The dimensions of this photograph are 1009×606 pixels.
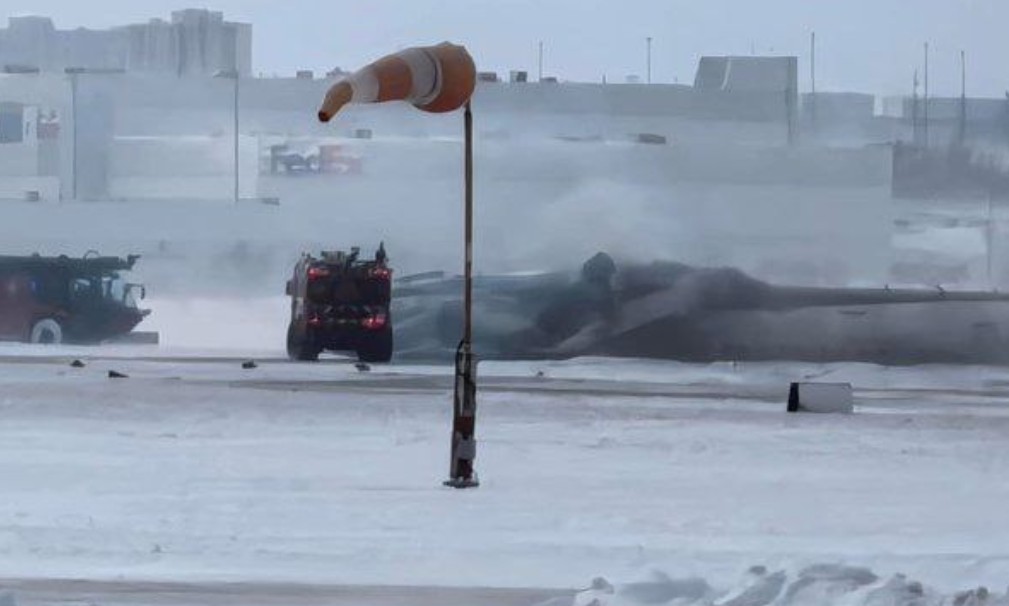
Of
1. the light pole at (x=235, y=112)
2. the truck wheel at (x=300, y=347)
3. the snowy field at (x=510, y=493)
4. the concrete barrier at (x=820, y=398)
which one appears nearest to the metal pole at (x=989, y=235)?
the snowy field at (x=510, y=493)

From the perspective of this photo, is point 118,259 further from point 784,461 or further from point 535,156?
point 784,461

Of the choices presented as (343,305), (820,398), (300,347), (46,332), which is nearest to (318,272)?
(343,305)

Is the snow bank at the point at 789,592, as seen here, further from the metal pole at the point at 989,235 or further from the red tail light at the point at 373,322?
the metal pole at the point at 989,235

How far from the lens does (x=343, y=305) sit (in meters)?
37.4

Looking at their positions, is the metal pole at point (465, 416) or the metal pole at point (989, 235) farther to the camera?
the metal pole at point (989, 235)

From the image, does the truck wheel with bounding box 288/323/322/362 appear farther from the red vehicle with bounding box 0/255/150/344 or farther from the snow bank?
the snow bank

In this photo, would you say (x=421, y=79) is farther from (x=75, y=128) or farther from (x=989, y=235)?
(x=75, y=128)

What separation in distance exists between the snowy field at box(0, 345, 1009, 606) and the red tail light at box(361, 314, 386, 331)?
566cm

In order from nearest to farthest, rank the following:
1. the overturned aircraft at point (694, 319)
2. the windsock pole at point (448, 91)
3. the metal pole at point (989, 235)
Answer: the windsock pole at point (448, 91)
the overturned aircraft at point (694, 319)
the metal pole at point (989, 235)

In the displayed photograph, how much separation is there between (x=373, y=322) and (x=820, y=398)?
11.7m

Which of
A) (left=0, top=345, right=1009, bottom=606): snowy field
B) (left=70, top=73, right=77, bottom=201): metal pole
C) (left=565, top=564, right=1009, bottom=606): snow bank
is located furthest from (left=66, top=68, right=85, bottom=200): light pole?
(left=565, top=564, right=1009, bottom=606): snow bank

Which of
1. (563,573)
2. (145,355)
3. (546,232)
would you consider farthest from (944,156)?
(563,573)

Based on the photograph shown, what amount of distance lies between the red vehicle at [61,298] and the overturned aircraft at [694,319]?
17.7ft

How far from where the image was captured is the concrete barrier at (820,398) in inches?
1103
